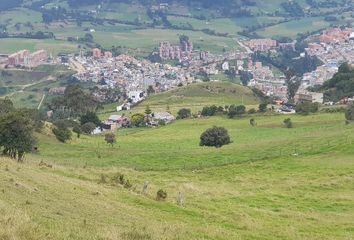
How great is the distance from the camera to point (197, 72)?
190750 mm

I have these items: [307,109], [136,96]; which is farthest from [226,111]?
[136,96]

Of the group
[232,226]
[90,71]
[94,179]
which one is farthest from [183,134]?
[90,71]

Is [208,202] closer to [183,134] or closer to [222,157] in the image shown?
[222,157]

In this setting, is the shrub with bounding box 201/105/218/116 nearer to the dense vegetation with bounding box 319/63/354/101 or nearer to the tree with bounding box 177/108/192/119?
the tree with bounding box 177/108/192/119

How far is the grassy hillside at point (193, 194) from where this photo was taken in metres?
14.4

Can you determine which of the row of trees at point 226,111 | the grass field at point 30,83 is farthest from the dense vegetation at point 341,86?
the grass field at point 30,83

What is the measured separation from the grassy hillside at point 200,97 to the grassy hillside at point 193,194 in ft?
194

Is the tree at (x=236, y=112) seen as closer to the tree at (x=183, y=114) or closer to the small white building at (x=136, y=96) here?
the tree at (x=183, y=114)

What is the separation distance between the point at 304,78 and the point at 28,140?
457 ft

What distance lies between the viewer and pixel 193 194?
2577 centimetres

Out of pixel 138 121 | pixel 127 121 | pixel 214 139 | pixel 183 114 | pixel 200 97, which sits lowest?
pixel 200 97

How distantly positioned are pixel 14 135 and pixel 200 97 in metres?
88.3

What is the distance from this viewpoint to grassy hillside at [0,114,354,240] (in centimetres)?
1445

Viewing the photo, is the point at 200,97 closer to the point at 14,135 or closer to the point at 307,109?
the point at 307,109
